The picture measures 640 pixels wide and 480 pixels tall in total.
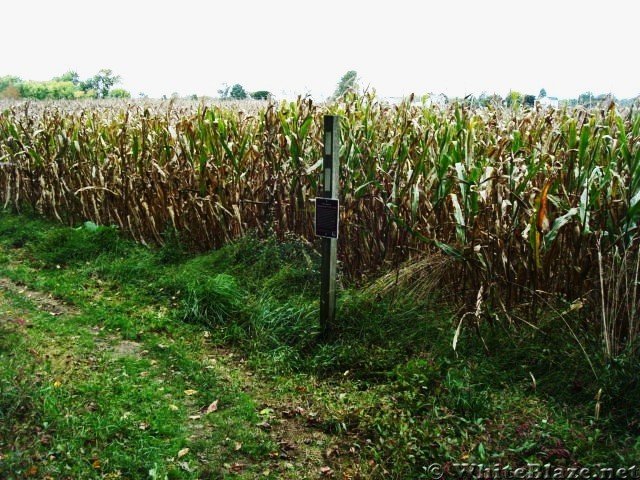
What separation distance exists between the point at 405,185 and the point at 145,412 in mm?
2671

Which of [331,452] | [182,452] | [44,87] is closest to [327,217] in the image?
[331,452]

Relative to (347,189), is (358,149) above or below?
above

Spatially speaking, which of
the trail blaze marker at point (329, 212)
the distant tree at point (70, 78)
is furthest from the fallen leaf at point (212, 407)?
the distant tree at point (70, 78)

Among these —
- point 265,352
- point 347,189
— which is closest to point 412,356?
point 265,352

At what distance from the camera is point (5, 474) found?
3092 millimetres

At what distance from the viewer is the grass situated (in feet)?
11.4

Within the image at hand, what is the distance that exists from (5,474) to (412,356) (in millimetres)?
2631

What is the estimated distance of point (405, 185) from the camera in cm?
523

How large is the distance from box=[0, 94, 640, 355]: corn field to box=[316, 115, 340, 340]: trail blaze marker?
50cm

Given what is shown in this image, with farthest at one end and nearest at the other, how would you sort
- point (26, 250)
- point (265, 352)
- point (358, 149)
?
point (26, 250), point (358, 149), point (265, 352)

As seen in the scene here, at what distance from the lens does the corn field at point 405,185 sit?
4.30 meters

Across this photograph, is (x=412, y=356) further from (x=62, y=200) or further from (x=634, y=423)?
(x=62, y=200)

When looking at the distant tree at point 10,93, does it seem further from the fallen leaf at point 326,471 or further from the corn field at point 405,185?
the fallen leaf at point 326,471

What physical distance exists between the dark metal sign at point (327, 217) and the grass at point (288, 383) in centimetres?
69
